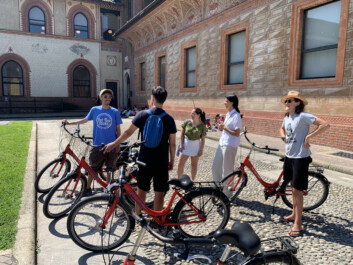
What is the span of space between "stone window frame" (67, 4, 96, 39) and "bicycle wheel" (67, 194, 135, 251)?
26.9 m

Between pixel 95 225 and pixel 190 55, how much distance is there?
14.7 m

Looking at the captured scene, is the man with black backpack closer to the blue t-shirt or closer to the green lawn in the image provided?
the blue t-shirt

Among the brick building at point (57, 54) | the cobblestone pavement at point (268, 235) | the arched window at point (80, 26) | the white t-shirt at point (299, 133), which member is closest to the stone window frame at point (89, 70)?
the brick building at point (57, 54)

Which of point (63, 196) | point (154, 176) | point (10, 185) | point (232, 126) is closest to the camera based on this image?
point (154, 176)

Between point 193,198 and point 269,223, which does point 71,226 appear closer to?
point 193,198

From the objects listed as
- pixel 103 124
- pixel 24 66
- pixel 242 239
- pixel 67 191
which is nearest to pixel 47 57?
pixel 24 66

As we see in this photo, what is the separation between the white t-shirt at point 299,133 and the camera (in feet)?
11.4

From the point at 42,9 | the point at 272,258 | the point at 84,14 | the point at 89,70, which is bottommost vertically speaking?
the point at 272,258

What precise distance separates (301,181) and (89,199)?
2547 millimetres

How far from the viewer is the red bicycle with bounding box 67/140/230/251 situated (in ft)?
9.46

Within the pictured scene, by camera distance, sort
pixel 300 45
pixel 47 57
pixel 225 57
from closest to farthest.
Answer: pixel 300 45 < pixel 225 57 < pixel 47 57

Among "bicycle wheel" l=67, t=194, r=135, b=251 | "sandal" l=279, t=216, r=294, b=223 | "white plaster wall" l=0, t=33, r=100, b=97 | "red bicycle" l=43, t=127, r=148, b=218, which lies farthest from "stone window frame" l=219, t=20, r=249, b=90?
"white plaster wall" l=0, t=33, r=100, b=97

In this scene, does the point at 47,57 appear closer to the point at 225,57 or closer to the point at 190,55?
the point at 190,55

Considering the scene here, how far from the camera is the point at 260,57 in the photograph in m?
11.5
